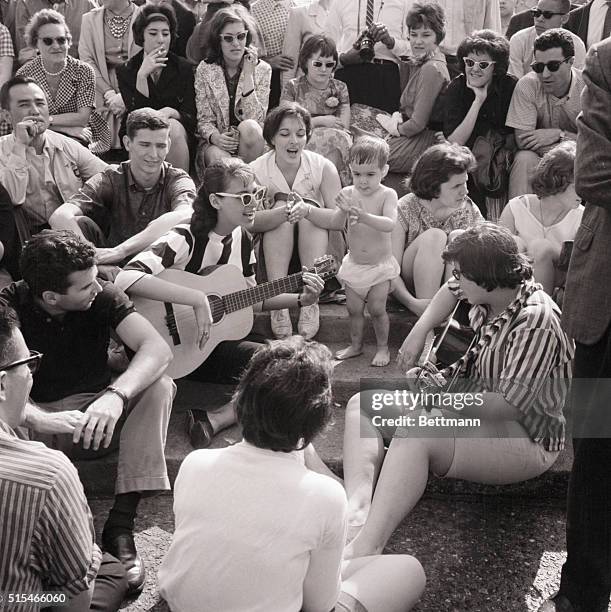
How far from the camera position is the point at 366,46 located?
5.53 metres

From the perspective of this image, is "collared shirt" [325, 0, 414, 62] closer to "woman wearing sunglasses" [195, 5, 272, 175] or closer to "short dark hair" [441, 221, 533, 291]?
"woman wearing sunglasses" [195, 5, 272, 175]

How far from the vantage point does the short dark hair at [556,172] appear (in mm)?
3953

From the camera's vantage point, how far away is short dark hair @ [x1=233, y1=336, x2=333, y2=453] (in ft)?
6.71

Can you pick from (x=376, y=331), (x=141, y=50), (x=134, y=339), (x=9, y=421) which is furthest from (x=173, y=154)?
(x=9, y=421)

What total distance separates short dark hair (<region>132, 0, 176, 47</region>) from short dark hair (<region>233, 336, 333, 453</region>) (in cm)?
395

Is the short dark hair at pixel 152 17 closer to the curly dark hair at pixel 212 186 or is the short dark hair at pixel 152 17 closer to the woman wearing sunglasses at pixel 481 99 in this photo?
the woman wearing sunglasses at pixel 481 99

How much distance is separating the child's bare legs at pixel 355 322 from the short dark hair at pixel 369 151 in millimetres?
604

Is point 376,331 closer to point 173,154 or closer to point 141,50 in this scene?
point 173,154

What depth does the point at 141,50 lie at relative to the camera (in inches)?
221

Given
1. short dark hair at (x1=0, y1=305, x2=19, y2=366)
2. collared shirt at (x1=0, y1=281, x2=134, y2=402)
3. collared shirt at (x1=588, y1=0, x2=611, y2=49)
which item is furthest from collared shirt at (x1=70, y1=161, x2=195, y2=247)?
collared shirt at (x1=588, y1=0, x2=611, y2=49)

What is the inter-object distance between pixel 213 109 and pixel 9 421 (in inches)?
138

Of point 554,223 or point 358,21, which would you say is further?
point 358,21

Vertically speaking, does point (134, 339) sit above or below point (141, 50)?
below

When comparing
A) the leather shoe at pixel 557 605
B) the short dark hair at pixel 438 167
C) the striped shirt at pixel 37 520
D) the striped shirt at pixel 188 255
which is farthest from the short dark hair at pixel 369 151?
the striped shirt at pixel 37 520
